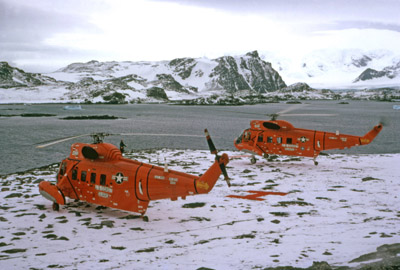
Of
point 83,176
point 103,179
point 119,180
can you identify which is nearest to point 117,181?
point 119,180

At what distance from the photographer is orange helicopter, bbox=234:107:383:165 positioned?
28078 millimetres

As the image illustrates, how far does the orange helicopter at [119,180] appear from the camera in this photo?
607 inches

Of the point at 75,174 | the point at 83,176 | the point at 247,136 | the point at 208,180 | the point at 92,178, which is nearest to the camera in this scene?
the point at 208,180

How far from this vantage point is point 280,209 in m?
18.5

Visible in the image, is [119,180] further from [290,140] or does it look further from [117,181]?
[290,140]

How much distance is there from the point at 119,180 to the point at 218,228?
527 cm

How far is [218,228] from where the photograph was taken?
52.4ft

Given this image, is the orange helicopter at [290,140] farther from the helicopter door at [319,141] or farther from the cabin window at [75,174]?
the cabin window at [75,174]

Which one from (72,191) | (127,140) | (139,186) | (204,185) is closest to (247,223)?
(204,185)

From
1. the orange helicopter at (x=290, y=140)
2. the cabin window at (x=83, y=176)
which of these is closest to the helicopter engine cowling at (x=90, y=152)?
the cabin window at (x=83, y=176)

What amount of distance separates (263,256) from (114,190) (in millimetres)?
8115

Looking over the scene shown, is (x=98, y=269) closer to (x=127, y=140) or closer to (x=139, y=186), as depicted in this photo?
(x=139, y=186)

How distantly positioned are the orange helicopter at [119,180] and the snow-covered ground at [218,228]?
93 cm

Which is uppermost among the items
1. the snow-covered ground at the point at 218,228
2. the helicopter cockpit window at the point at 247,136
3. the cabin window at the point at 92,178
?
the helicopter cockpit window at the point at 247,136
